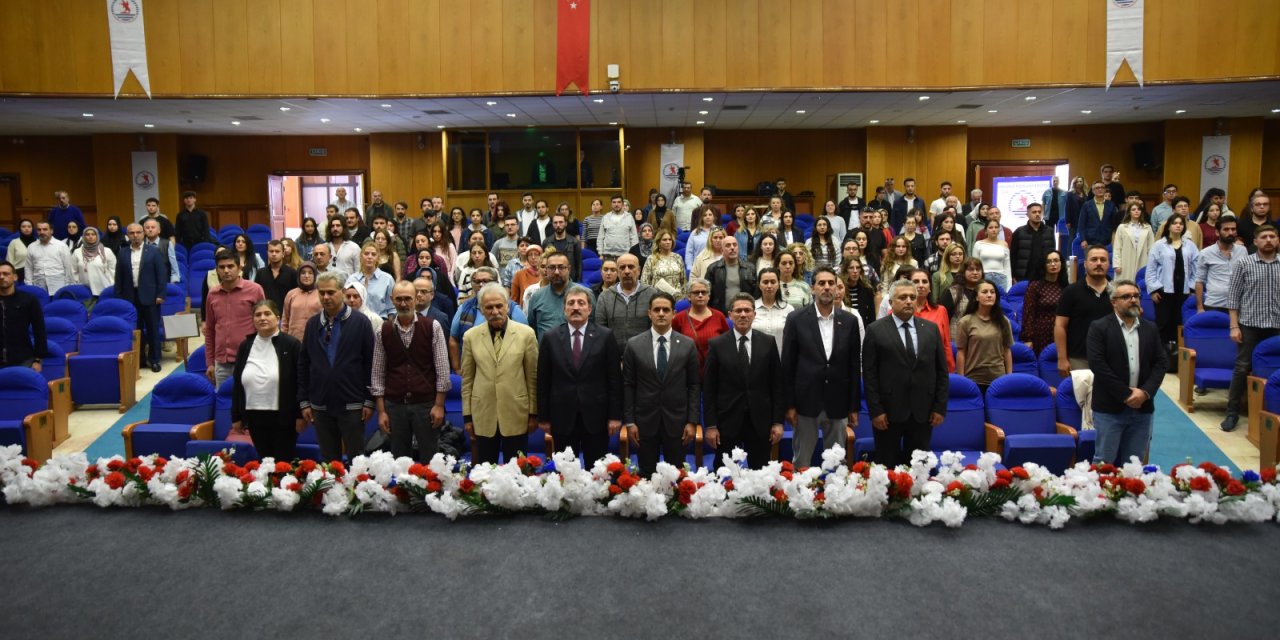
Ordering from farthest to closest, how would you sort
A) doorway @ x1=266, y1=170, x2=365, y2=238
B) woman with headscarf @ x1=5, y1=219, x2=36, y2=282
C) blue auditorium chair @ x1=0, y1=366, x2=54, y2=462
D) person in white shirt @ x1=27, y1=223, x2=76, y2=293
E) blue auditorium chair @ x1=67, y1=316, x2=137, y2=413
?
1. doorway @ x1=266, y1=170, x2=365, y2=238
2. woman with headscarf @ x1=5, y1=219, x2=36, y2=282
3. person in white shirt @ x1=27, y1=223, x2=76, y2=293
4. blue auditorium chair @ x1=67, y1=316, x2=137, y2=413
5. blue auditorium chair @ x1=0, y1=366, x2=54, y2=462

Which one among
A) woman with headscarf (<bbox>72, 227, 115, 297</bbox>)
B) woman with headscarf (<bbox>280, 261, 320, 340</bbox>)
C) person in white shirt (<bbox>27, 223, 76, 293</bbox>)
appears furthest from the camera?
person in white shirt (<bbox>27, 223, 76, 293</bbox>)

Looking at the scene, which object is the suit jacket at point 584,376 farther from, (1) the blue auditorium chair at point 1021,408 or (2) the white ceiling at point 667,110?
(2) the white ceiling at point 667,110

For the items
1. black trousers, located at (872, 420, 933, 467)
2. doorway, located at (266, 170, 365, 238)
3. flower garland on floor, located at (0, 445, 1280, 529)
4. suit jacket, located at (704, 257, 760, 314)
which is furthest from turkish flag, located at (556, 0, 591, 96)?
flower garland on floor, located at (0, 445, 1280, 529)

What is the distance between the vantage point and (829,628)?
2326mm

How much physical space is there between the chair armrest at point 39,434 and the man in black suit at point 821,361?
14.6 feet

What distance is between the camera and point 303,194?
18.4 metres

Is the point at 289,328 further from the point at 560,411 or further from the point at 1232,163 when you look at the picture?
the point at 1232,163

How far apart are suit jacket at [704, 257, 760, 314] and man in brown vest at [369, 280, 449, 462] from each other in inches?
94.3

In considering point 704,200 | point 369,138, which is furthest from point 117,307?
point 369,138

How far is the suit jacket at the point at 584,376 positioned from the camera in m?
4.55

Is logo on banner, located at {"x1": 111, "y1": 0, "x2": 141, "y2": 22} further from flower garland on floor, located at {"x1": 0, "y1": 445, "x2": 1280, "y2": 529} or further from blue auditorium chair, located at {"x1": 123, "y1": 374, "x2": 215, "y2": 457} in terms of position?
flower garland on floor, located at {"x1": 0, "y1": 445, "x2": 1280, "y2": 529}

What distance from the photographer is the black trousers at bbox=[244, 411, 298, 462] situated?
15.7 ft

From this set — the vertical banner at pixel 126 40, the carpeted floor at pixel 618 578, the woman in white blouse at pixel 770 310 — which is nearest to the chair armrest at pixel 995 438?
the woman in white blouse at pixel 770 310

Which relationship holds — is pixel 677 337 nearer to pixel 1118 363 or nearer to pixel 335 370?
pixel 335 370
